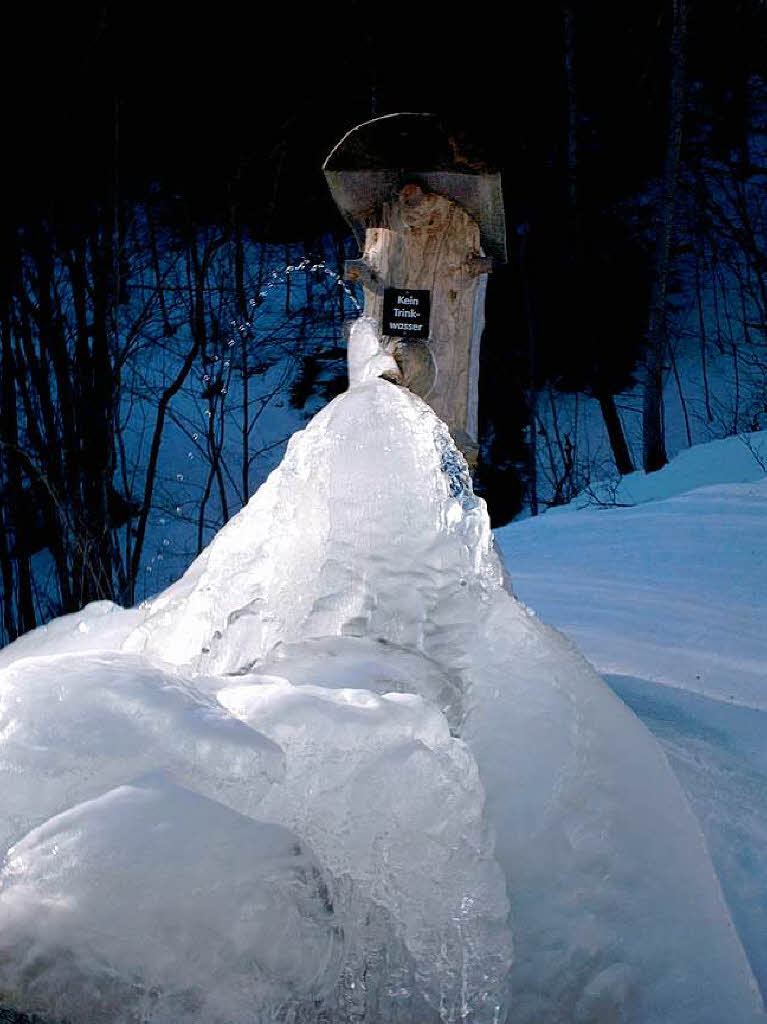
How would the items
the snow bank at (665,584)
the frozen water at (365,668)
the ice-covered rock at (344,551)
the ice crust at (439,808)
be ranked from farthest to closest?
the snow bank at (665,584) < the ice-covered rock at (344,551) < the frozen water at (365,668) < the ice crust at (439,808)

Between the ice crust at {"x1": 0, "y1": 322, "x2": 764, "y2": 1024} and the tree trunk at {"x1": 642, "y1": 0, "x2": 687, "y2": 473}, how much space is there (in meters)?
6.02

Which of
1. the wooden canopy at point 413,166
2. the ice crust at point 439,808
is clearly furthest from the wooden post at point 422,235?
the ice crust at point 439,808

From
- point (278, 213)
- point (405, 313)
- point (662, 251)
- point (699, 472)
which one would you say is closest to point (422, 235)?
point (405, 313)

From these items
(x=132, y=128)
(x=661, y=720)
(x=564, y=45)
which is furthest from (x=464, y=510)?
(x=564, y=45)

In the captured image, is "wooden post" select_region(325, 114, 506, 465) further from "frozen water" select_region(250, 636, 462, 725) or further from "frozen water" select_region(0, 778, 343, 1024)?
"frozen water" select_region(0, 778, 343, 1024)

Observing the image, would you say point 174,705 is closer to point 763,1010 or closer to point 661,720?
point 763,1010

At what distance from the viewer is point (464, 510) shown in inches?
66.7

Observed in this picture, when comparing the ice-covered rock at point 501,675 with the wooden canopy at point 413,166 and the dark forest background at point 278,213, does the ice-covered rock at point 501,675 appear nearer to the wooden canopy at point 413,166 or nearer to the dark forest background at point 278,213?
the wooden canopy at point 413,166

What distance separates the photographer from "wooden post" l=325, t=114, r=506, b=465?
2.46m

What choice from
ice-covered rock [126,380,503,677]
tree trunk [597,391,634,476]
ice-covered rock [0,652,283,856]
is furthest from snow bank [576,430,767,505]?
ice-covered rock [0,652,283,856]

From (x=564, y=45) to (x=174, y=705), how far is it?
356 inches

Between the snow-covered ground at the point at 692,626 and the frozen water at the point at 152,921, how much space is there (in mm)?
615

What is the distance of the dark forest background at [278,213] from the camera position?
15.4 ft

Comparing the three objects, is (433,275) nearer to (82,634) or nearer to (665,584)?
(665,584)
